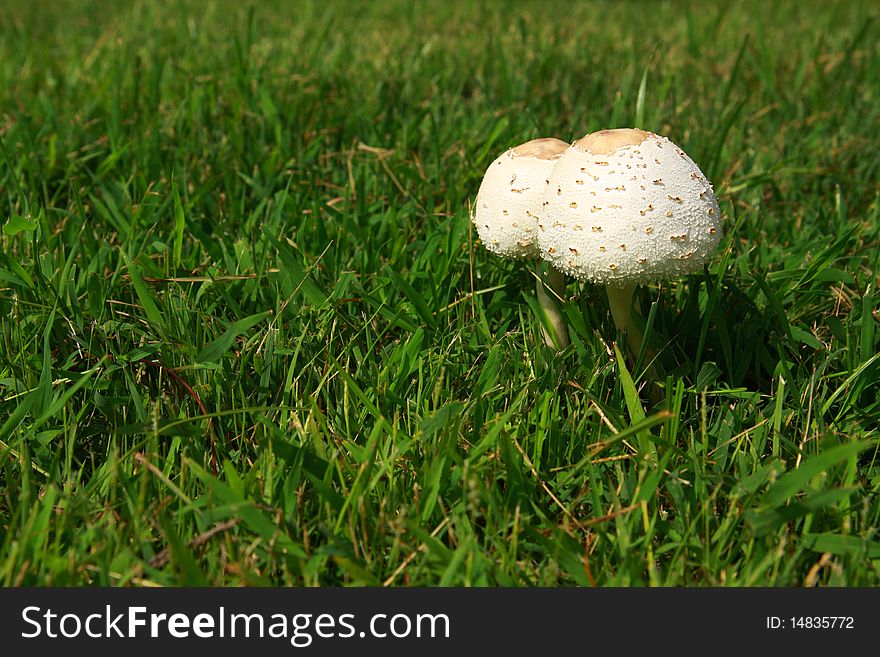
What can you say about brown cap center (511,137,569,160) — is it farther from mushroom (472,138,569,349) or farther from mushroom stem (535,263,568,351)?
mushroom stem (535,263,568,351)

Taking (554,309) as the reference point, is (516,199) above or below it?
above

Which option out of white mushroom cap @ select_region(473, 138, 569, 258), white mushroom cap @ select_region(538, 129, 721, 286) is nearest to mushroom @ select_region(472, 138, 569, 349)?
white mushroom cap @ select_region(473, 138, 569, 258)

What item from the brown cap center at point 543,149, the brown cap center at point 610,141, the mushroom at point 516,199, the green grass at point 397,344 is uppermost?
the brown cap center at point 610,141

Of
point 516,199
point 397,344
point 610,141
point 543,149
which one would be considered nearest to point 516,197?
point 516,199

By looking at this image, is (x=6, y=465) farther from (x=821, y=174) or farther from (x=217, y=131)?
(x=821, y=174)

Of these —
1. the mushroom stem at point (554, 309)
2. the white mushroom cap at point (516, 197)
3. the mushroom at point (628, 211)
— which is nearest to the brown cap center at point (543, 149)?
the white mushroom cap at point (516, 197)

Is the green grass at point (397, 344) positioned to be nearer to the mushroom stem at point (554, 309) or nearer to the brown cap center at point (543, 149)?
the mushroom stem at point (554, 309)

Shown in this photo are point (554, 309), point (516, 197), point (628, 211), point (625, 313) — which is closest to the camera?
point (628, 211)

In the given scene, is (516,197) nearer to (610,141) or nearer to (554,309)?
(610,141)
